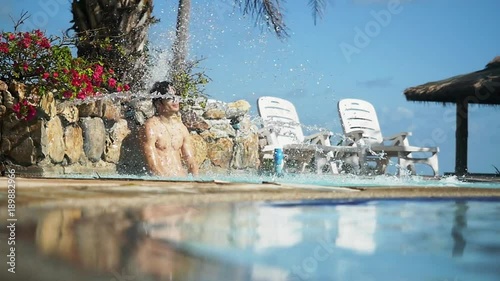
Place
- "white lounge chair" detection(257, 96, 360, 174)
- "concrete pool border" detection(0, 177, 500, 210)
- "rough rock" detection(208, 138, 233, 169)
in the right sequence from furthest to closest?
1. "white lounge chair" detection(257, 96, 360, 174)
2. "rough rock" detection(208, 138, 233, 169)
3. "concrete pool border" detection(0, 177, 500, 210)

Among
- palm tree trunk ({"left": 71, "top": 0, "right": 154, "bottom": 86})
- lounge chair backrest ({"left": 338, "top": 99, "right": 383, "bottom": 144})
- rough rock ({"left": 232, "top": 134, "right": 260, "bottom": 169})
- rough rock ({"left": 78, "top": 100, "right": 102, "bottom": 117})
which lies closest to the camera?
rough rock ({"left": 78, "top": 100, "right": 102, "bottom": 117})

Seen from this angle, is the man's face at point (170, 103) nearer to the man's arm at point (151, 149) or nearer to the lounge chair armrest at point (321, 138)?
the man's arm at point (151, 149)

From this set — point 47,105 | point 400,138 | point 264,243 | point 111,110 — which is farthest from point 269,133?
point 264,243

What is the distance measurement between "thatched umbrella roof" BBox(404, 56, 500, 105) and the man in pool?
5810 mm

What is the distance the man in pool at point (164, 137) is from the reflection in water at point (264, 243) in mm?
4130

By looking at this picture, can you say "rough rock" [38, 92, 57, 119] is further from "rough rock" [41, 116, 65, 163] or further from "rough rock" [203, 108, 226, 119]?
"rough rock" [203, 108, 226, 119]

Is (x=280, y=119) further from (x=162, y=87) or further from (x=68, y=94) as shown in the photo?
(x=68, y=94)

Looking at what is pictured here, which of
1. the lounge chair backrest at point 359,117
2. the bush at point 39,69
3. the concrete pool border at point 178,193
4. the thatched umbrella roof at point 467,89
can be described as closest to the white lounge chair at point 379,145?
the lounge chair backrest at point 359,117

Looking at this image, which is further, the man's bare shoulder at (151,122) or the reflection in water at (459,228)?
the man's bare shoulder at (151,122)

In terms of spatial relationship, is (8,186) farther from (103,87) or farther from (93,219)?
(103,87)

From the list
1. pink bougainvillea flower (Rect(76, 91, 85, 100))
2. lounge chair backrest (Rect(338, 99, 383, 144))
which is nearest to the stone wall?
pink bougainvillea flower (Rect(76, 91, 85, 100))

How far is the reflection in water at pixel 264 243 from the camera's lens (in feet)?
4.12

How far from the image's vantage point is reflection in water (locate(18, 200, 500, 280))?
1257 millimetres

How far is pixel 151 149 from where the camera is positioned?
21.2 ft
